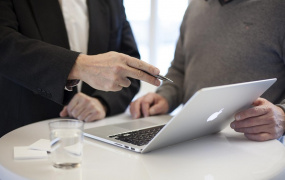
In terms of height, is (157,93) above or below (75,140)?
below

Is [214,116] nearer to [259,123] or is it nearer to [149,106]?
[259,123]

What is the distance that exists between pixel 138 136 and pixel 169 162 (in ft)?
0.66

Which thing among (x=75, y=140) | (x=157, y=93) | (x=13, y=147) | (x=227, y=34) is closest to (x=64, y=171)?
(x=75, y=140)

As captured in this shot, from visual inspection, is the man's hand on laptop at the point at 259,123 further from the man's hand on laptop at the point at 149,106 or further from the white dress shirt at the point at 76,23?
the white dress shirt at the point at 76,23

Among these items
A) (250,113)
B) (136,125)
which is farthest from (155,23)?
(250,113)

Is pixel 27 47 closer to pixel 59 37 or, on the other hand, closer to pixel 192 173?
pixel 59 37

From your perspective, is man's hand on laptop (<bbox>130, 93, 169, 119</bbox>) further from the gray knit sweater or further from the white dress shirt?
the white dress shirt

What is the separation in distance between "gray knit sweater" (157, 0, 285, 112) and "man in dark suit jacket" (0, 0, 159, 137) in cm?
25

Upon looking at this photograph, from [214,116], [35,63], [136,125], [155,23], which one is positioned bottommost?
[155,23]

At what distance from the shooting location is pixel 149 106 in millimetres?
1531

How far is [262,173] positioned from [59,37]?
36.9 inches

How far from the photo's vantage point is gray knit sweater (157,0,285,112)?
141 cm

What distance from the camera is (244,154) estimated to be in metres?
0.99

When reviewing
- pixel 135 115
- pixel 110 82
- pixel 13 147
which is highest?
pixel 110 82
